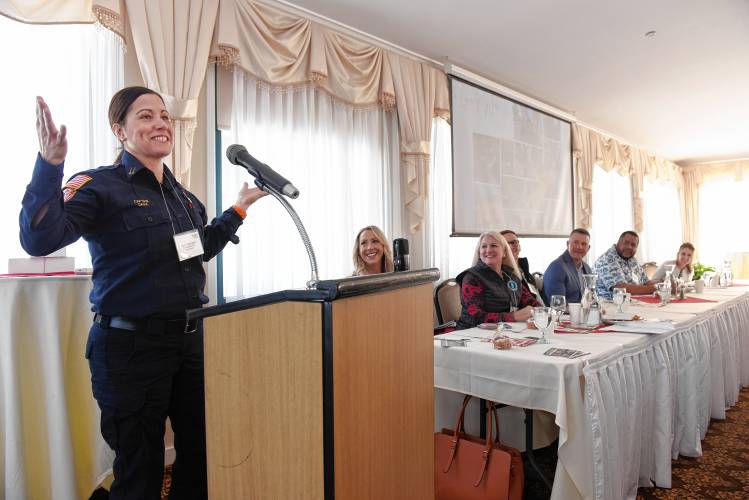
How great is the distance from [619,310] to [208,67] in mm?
2683

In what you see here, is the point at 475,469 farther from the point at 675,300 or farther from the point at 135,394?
the point at 675,300

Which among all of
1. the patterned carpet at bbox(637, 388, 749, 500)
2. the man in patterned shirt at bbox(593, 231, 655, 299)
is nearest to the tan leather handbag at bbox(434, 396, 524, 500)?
the patterned carpet at bbox(637, 388, 749, 500)

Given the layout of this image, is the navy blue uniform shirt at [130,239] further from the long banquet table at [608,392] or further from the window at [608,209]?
the window at [608,209]

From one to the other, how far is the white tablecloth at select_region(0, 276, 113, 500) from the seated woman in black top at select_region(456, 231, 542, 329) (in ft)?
5.93

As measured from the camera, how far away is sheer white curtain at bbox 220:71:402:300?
2.91m

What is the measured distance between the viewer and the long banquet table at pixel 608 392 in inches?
64.4

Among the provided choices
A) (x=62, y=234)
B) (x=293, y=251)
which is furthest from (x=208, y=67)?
(x=62, y=234)

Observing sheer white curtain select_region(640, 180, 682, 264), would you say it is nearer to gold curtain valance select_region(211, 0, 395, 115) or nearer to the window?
the window

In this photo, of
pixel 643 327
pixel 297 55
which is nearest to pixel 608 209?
pixel 643 327

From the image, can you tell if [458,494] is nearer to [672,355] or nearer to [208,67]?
[672,355]

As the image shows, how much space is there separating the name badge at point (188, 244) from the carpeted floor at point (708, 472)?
1380 mm

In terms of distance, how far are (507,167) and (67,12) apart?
379 centimetres

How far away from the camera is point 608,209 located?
7219 mm

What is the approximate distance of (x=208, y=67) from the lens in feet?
9.02
